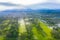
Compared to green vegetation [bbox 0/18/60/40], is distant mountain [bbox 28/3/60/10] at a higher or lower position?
higher

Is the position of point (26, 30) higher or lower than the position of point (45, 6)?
lower

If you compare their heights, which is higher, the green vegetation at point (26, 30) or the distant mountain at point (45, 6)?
the distant mountain at point (45, 6)

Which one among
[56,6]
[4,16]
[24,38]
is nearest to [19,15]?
[4,16]

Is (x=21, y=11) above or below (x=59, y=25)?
above

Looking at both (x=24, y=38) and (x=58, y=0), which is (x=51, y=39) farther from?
(x=58, y=0)

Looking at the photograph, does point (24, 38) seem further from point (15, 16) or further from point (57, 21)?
point (57, 21)

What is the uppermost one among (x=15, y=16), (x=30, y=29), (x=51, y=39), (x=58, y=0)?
(x=58, y=0)

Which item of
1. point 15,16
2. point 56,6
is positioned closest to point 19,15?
point 15,16

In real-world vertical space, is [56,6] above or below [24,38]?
above

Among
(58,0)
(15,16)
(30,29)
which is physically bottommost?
(30,29)
